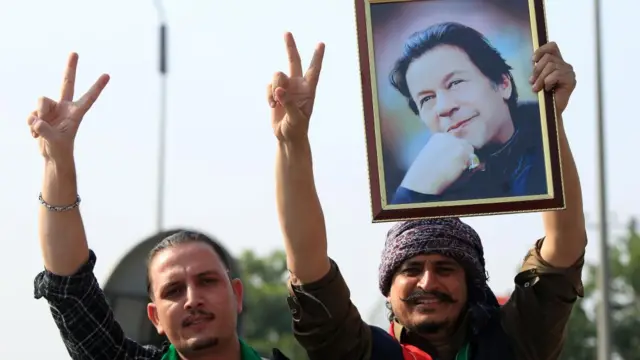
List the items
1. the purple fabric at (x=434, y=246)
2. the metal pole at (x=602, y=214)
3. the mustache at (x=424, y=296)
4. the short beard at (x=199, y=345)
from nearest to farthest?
the short beard at (x=199, y=345) → the mustache at (x=424, y=296) → the purple fabric at (x=434, y=246) → the metal pole at (x=602, y=214)

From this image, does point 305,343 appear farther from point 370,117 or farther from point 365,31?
point 365,31

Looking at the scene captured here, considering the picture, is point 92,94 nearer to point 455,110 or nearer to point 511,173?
point 455,110

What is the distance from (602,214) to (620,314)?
94.2 ft

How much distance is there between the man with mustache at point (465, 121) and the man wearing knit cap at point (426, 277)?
0.14 meters

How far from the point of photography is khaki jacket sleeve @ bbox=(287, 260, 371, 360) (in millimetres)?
4656

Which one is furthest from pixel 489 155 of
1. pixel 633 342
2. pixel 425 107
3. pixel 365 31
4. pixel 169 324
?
→ pixel 633 342

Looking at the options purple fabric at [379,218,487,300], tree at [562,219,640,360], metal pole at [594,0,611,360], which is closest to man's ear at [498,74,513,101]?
purple fabric at [379,218,487,300]

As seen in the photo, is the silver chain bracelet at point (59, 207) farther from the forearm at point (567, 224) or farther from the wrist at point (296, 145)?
the forearm at point (567, 224)

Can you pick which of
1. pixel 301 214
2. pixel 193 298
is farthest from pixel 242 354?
pixel 301 214

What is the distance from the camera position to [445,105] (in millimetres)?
4875

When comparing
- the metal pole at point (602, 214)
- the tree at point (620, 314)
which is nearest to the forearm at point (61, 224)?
the metal pole at point (602, 214)

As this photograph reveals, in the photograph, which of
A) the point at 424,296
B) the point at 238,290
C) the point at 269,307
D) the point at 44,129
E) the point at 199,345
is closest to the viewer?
the point at 199,345

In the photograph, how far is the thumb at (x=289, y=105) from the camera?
4.56 m

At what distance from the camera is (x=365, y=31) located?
4906 millimetres
